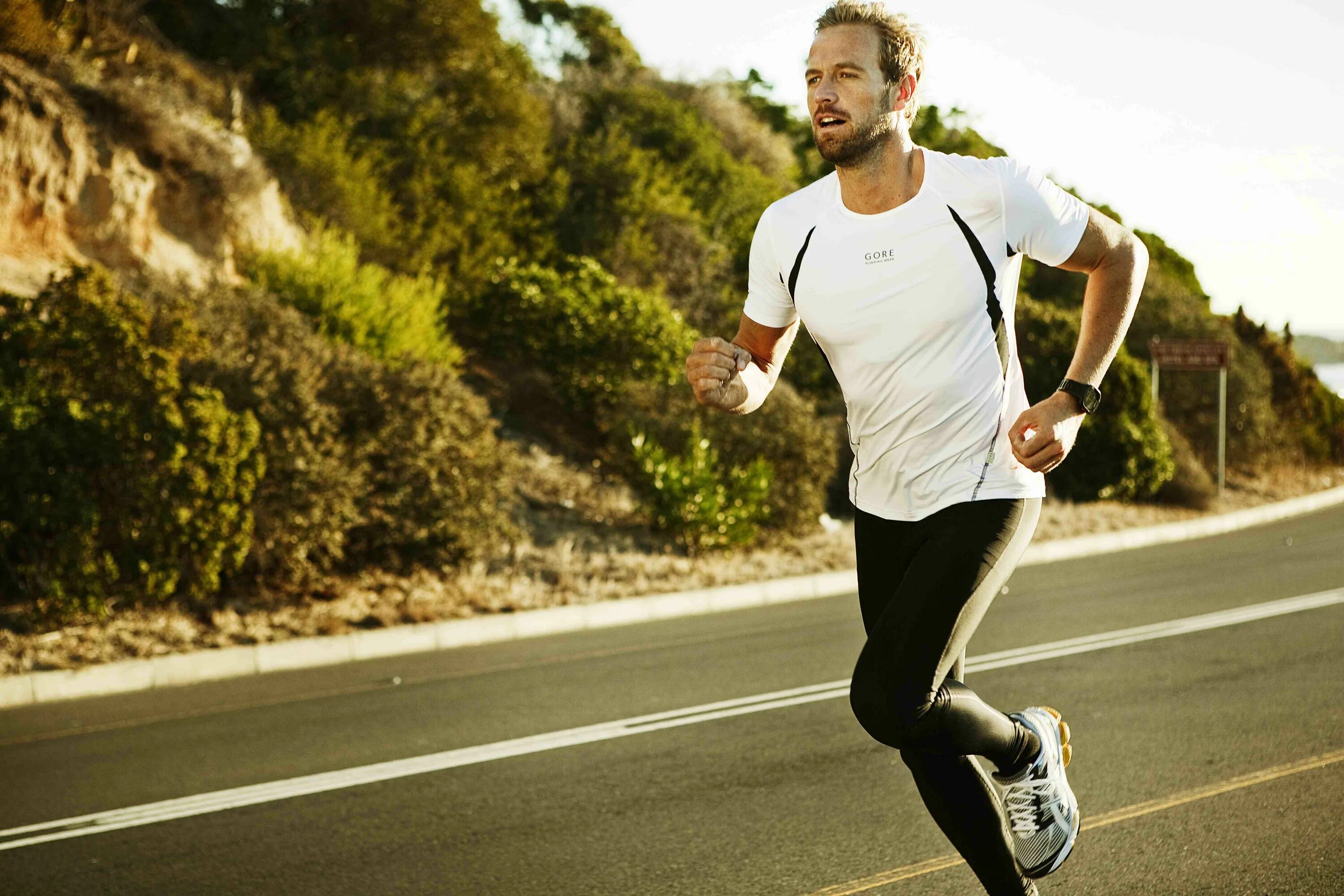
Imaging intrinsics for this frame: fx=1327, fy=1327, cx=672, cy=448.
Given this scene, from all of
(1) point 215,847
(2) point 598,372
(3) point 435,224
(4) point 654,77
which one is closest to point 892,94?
(1) point 215,847

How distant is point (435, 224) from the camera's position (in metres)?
21.7

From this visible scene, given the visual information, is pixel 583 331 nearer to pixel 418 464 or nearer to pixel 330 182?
pixel 330 182

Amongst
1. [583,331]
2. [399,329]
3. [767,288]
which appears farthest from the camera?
[583,331]

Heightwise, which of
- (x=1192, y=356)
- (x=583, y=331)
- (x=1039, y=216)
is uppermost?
(x=1039, y=216)

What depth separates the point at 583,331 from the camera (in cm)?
1805

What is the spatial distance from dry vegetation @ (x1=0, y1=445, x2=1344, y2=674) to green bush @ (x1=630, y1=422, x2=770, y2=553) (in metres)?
0.23

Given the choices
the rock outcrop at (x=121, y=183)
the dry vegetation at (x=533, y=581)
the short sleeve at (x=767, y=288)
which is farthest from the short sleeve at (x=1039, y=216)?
the rock outcrop at (x=121, y=183)

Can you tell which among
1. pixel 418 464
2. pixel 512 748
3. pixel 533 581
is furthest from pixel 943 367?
pixel 533 581

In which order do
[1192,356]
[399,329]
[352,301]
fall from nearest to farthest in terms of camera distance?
1. [352,301]
2. [399,329]
3. [1192,356]

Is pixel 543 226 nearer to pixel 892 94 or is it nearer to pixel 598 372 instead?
pixel 598 372

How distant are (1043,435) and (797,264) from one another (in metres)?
0.81

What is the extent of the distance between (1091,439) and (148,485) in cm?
1357

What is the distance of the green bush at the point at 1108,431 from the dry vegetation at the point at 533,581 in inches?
32.4

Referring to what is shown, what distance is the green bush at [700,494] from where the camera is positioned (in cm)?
1342
